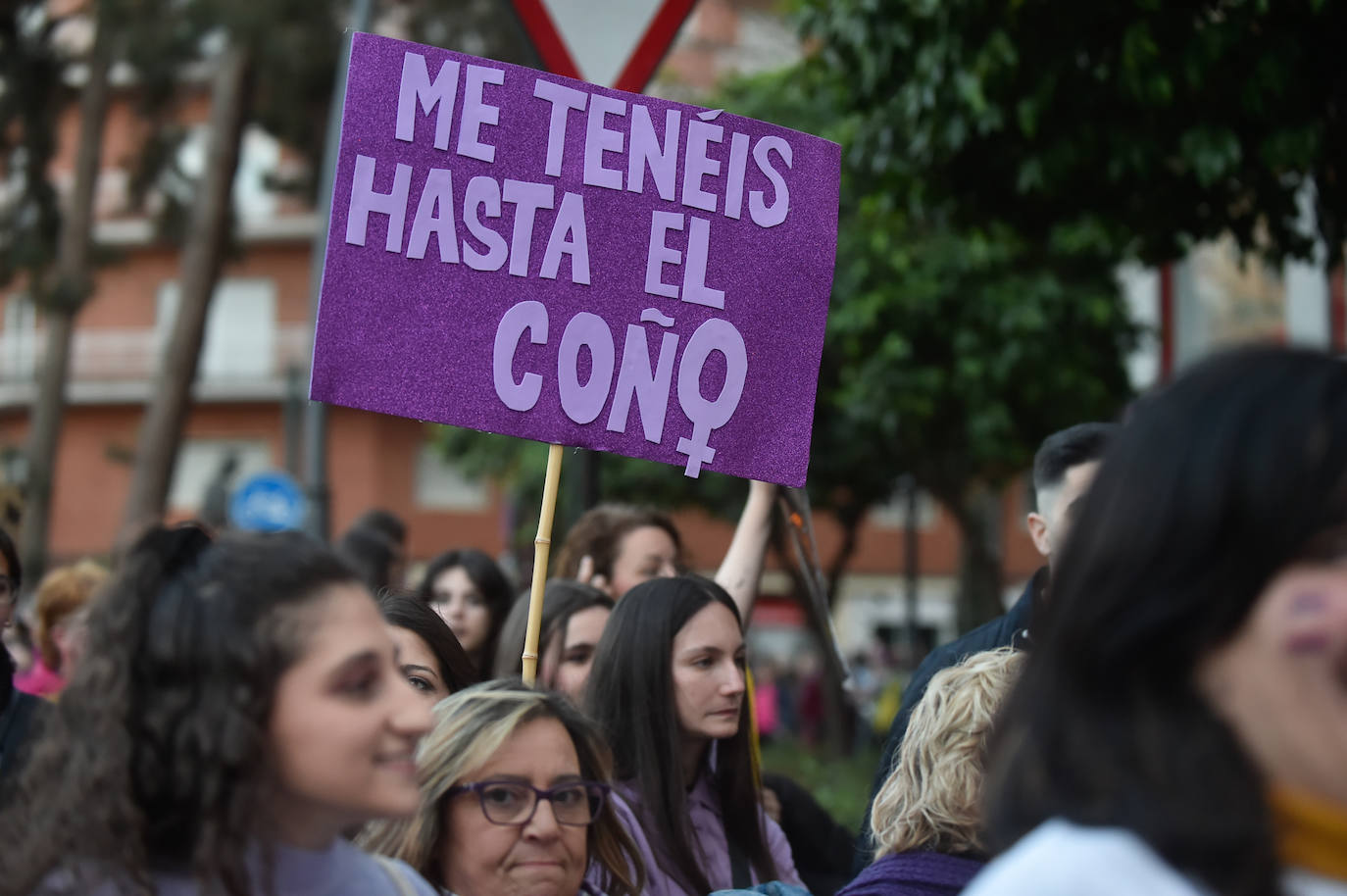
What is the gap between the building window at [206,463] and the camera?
33.0m

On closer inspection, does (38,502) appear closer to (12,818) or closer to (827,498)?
(827,498)

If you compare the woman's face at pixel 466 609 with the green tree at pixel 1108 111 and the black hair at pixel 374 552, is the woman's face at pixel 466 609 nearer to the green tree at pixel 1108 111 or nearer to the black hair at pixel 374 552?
the black hair at pixel 374 552

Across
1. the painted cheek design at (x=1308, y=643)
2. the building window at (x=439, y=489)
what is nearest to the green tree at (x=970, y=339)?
the painted cheek design at (x=1308, y=643)

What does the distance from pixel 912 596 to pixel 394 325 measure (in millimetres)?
19995

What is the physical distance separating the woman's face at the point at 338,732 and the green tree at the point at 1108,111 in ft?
A: 11.7

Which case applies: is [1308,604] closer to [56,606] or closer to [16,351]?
[56,606]

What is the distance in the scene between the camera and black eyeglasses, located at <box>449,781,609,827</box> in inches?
97.5

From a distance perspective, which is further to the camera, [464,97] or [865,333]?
[865,333]

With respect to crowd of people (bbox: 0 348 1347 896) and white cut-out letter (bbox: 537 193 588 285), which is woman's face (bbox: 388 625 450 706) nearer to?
crowd of people (bbox: 0 348 1347 896)

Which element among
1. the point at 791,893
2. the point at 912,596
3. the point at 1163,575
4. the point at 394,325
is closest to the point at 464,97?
the point at 394,325

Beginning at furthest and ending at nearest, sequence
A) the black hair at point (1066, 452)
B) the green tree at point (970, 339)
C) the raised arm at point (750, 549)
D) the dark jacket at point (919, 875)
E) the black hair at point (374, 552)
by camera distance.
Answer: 1. the green tree at point (970, 339)
2. the black hair at point (374, 552)
3. the raised arm at point (750, 549)
4. the black hair at point (1066, 452)
5. the dark jacket at point (919, 875)

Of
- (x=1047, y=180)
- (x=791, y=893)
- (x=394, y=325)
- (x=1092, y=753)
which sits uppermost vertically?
(x=1047, y=180)

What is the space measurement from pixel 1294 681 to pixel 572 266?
83.1 inches

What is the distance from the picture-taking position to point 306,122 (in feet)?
52.5
